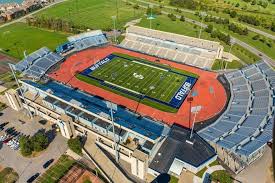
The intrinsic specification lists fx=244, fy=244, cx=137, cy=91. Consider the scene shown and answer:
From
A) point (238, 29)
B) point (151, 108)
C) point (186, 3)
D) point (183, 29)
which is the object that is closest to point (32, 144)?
point (151, 108)

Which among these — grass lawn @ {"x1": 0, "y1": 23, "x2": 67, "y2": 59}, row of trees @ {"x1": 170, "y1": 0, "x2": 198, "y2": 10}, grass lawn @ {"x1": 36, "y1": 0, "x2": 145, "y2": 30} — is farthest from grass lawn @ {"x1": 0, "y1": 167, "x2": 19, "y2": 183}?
row of trees @ {"x1": 170, "y1": 0, "x2": 198, "y2": 10}

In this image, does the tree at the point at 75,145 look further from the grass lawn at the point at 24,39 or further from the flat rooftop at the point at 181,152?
the grass lawn at the point at 24,39

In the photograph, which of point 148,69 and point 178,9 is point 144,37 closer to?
point 148,69

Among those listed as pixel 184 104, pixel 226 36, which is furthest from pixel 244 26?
pixel 184 104

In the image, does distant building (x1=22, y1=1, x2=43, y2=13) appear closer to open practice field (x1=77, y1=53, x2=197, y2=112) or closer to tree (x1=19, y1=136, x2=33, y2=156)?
open practice field (x1=77, y1=53, x2=197, y2=112)

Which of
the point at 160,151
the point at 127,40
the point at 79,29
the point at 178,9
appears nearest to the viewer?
the point at 160,151

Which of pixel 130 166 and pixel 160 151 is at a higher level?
pixel 160 151

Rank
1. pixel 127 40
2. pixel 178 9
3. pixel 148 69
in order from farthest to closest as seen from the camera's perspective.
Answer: pixel 178 9 < pixel 127 40 < pixel 148 69

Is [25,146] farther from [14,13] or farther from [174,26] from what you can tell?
[14,13]
